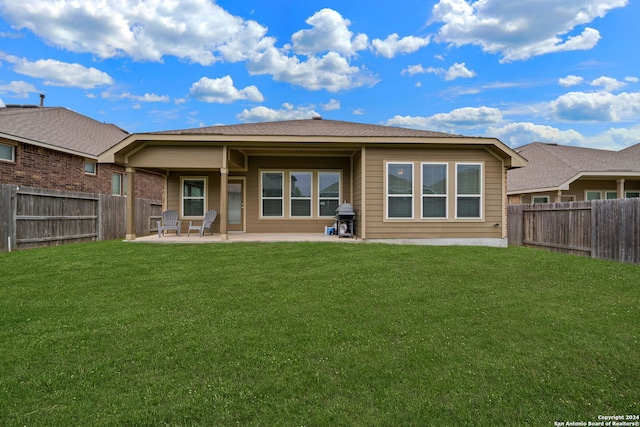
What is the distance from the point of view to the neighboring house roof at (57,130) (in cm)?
1154

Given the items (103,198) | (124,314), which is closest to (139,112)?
(103,198)

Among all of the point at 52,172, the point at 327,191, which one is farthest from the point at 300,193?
the point at 52,172

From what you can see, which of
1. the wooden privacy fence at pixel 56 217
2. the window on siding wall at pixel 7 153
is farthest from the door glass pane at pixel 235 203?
the window on siding wall at pixel 7 153

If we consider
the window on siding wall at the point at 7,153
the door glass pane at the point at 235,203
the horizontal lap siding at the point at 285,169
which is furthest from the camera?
the door glass pane at the point at 235,203

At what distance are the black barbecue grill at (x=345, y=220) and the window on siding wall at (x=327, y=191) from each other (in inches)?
57.2

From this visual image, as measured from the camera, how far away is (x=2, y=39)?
15.7 meters

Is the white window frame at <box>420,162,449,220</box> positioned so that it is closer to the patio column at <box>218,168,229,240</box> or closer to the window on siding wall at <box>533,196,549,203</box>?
the patio column at <box>218,168,229,240</box>

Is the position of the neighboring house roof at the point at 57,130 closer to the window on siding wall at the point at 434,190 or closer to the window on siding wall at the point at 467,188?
the window on siding wall at the point at 434,190

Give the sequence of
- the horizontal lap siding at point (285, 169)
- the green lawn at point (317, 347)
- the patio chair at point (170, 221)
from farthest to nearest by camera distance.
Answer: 1. the horizontal lap siding at point (285, 169)
2. the patio chair at point (170, 221)
3. the green lawn at point (317, 347)

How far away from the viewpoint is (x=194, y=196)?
11977 millimetres

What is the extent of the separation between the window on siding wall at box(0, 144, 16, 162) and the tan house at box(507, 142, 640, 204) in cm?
2056

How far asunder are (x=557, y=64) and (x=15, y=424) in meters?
18.7

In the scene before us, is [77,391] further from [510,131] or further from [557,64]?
[510,131]

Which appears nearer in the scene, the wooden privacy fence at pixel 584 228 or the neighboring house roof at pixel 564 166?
the wooden privacy fence at pixel 584 228
